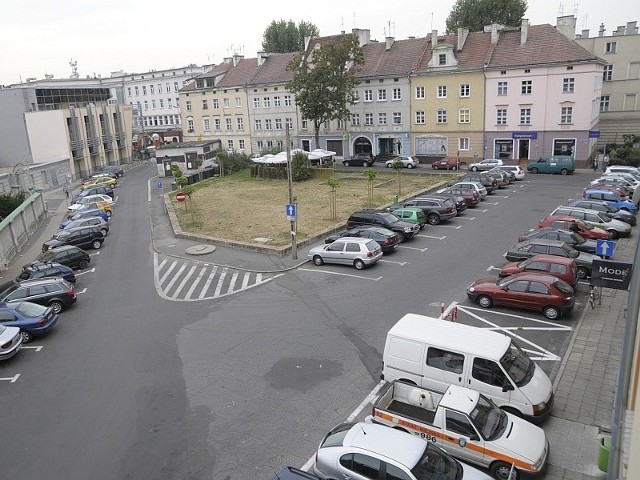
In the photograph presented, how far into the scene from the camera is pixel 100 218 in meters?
36.6

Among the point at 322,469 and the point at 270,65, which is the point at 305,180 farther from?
the point at 322,469

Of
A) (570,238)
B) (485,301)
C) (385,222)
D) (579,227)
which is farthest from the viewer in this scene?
(385,222)

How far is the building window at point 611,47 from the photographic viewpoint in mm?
58219

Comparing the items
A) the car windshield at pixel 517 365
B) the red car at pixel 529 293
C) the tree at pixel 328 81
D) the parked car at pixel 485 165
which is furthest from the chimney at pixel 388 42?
the car windshield at pixel 517 365

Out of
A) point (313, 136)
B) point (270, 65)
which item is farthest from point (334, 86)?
point (270, 65)

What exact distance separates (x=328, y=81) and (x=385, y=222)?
31.6m

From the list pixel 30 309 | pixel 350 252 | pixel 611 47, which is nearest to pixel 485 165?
pixel 611 47

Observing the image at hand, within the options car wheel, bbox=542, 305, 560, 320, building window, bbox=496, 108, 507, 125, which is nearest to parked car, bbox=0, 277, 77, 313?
car wheel, bbox=542, 305, 560, 320

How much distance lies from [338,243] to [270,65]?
5216 cm

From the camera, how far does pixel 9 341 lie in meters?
17.2

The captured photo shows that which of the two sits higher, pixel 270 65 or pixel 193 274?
pixel 270 65

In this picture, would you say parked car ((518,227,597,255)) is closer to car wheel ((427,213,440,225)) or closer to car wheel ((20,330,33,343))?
car wheel ((427,213,440,225))

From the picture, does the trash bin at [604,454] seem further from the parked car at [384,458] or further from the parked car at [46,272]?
the parked car at [46,272]

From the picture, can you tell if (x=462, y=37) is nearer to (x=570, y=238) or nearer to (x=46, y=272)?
(x=570, y=238)
